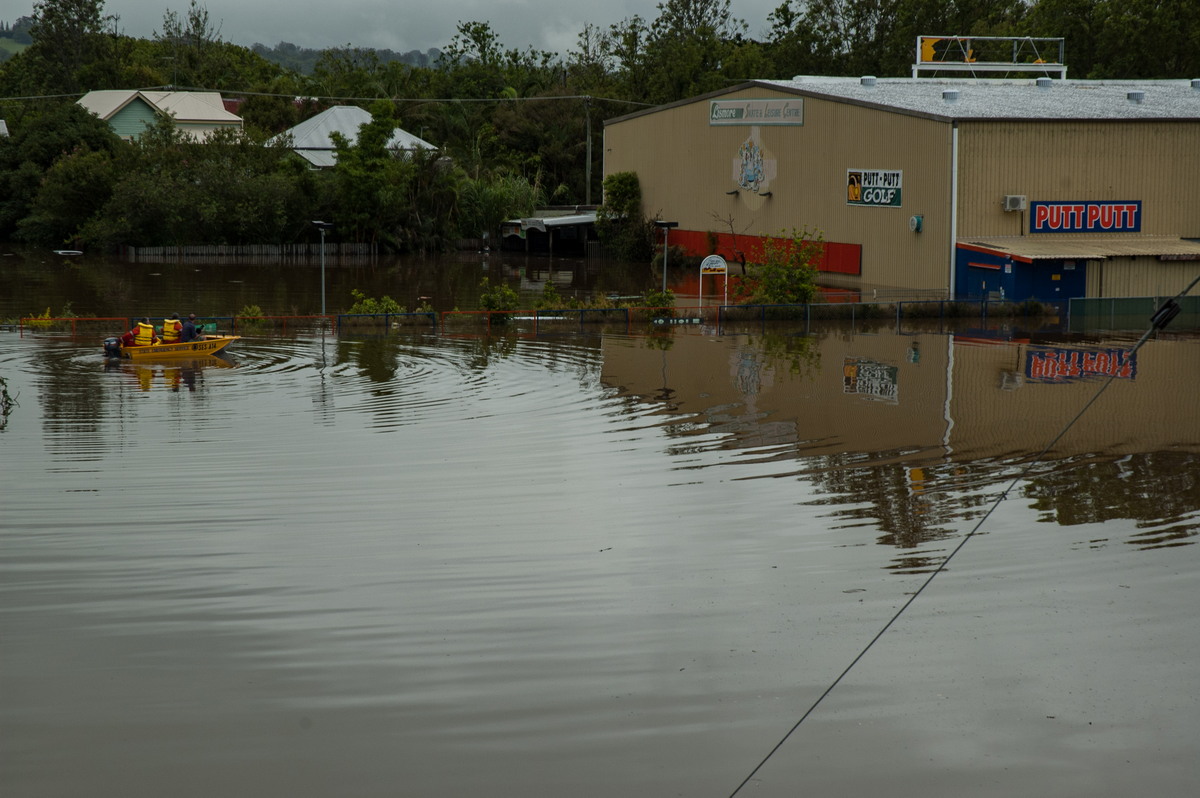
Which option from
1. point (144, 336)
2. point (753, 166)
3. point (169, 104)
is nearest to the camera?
point (144, 336)

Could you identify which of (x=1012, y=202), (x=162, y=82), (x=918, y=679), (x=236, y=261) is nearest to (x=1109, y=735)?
(x=918, y=679)

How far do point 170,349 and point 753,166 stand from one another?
30043 millimetres

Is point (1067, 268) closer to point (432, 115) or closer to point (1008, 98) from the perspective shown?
point (1008, 98)

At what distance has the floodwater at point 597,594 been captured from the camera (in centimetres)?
903

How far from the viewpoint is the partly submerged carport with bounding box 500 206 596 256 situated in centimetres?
7006

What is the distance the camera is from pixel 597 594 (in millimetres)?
12570

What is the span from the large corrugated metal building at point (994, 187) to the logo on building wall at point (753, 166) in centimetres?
108

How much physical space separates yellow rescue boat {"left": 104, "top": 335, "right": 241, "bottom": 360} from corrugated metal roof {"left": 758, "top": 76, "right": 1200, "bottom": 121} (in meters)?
25.0

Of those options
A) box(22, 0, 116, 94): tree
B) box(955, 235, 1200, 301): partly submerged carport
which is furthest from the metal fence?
box(22, 0, 116, 94): tree

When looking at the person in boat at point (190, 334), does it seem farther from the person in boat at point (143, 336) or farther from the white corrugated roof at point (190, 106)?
the white corrugated roof at point (190, 106)

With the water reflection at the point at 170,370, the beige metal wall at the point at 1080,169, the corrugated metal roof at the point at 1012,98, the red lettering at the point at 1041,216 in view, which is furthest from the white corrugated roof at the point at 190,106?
the water reflection at the point at 170,370

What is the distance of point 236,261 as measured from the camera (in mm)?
65562

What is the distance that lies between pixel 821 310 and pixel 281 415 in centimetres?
2142

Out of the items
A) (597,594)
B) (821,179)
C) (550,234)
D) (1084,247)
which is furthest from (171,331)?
(550,234)
